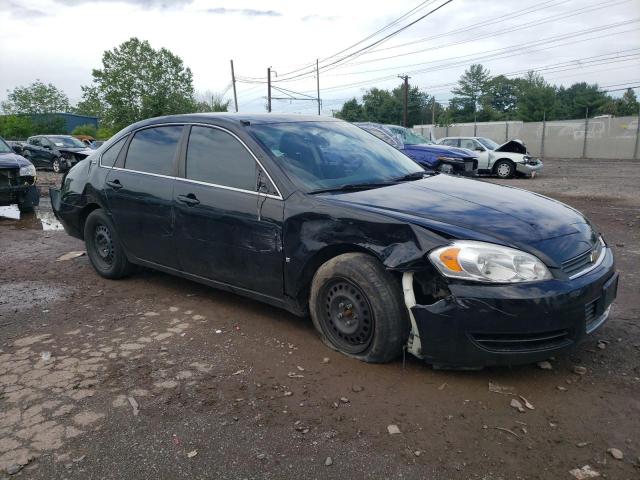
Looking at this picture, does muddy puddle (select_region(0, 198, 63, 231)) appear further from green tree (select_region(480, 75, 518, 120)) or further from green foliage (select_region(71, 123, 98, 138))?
green tree (select_region(480, 75, 518, 120))

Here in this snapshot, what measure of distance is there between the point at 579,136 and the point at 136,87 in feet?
163

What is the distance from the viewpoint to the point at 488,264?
277 centimetres

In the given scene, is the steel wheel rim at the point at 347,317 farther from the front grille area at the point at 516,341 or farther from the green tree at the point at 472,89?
the green tree at the point at 472,89

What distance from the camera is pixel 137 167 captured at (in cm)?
465

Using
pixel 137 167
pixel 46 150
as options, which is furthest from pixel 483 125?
pixel 137 167

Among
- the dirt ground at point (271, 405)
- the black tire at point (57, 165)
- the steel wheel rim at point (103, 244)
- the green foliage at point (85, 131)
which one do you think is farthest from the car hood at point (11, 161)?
the green foliage at point (85, 131)

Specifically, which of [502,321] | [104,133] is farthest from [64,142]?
[104,133]

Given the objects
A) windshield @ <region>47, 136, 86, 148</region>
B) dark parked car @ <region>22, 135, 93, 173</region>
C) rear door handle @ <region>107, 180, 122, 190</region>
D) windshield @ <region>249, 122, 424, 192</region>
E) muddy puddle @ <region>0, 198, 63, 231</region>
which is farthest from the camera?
windshield @ <region>47, 136, 86, 148</region>

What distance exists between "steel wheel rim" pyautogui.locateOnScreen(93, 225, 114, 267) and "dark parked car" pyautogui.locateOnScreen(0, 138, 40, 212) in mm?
5377

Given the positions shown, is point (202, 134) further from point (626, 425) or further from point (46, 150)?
point (46, 150)

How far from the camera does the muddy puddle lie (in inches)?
345

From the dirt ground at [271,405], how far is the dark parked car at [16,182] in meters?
6.10

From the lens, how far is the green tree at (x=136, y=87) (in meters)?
59.8

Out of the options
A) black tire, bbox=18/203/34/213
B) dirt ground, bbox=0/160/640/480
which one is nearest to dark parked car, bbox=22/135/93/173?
black tire, bbox=18/203/34/213
